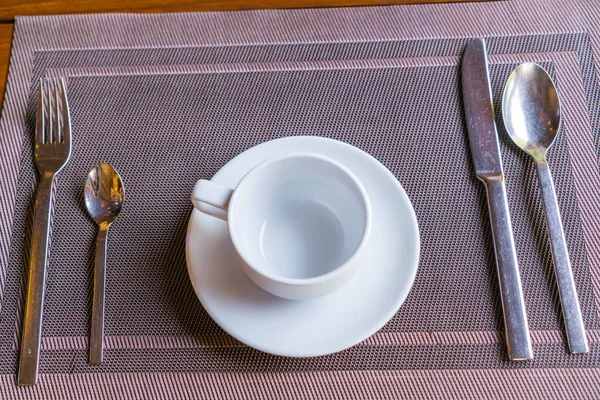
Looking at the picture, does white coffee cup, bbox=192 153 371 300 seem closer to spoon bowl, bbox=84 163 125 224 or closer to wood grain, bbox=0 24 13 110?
spoon bowl, bbox=84 163 125 224

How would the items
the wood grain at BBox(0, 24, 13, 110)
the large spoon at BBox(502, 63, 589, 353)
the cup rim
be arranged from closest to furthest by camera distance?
the cup rim → the large spoon at BBox(502, 63, 589, 353) → the wood grain at BBox(0, 24, 13, 110)

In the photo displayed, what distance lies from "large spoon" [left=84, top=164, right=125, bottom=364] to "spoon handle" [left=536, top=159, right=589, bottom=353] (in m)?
0.42

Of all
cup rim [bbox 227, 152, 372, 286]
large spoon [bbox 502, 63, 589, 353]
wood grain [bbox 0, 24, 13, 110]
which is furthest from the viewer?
wood grain [bbox 0, 24, 13, 110]

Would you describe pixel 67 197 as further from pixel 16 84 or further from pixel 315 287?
pixel 315 287

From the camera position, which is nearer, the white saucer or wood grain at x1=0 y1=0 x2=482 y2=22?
the white saucer

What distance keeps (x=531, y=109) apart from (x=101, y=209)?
46 centimetres

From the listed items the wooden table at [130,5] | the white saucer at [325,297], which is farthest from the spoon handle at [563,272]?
the wooden table at [130,5]

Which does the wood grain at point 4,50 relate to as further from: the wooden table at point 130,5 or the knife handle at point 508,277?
the knife handle at point 508,277

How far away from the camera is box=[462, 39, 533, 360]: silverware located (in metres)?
0.45

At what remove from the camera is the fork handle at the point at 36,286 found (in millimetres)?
459

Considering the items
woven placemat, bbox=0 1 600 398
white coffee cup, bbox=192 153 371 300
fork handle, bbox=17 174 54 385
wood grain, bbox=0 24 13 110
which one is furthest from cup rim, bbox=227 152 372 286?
wood grain, bbox=0 24 13 110

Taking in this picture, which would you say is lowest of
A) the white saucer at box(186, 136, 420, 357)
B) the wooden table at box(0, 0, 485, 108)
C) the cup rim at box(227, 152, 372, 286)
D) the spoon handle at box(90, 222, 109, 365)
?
the spoon handle at box(90, 222, 109, 365)

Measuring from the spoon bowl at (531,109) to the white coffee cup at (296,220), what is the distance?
0.72ft

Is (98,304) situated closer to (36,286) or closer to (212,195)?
(36,286)
